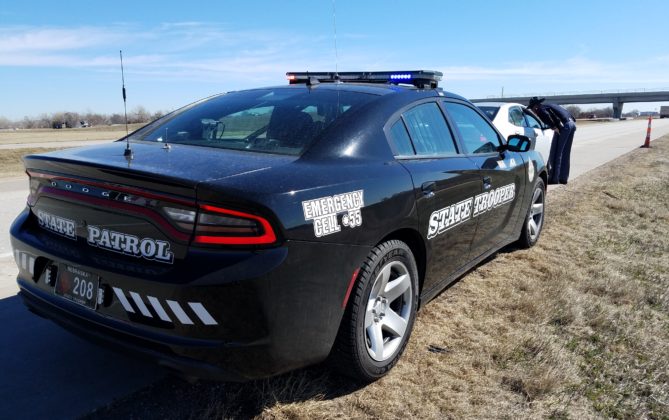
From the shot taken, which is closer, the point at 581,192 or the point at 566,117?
the point at 581,192

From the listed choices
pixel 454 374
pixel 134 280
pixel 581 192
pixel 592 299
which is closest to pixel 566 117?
pixel 581 192

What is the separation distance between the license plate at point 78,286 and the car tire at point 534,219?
13.5 feet

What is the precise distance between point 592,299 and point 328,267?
2666mm

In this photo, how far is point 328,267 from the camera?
2.34 meters

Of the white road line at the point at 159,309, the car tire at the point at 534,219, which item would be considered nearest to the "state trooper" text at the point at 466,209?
the car tire at the point at 534,219

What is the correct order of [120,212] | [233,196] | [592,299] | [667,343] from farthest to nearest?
[592,299] → [667,343] → [120,212] → [233,196]

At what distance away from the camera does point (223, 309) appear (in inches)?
82.2

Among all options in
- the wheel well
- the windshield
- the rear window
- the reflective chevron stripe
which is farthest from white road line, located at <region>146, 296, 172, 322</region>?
the windshield

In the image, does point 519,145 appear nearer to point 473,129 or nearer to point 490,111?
point 473,129

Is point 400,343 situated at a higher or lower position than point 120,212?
lower

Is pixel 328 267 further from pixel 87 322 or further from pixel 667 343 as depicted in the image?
pixel 667 343

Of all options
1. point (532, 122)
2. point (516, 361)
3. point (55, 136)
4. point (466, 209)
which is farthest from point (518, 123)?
point (55, 136)

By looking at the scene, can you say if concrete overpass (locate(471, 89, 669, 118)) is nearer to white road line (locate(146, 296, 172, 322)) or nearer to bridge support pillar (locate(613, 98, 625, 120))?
bridge support pillar (locate(613, 98, 625, 120))

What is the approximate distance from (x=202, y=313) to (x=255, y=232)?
39cm
